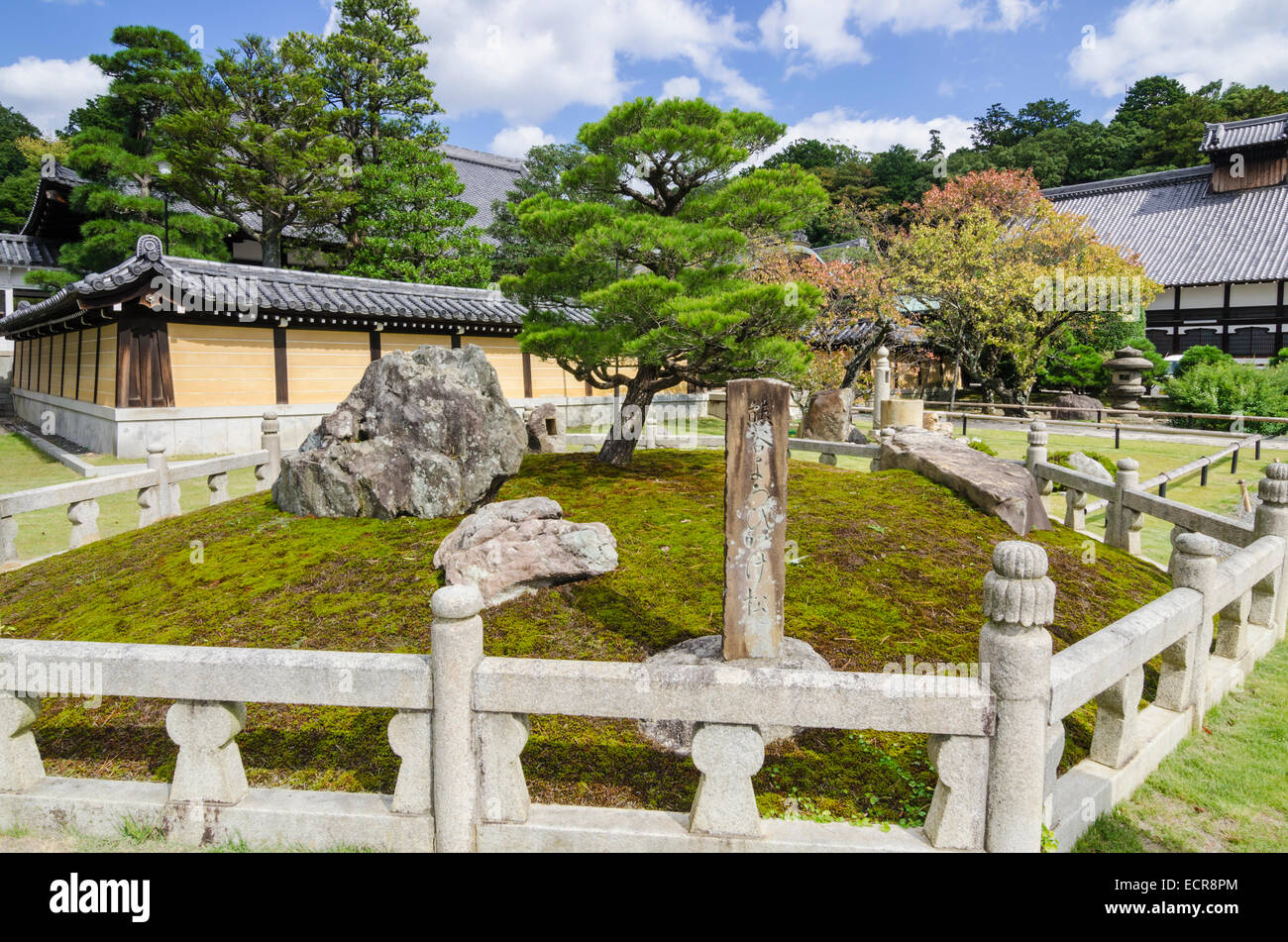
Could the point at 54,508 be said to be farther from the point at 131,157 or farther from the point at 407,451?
the point at 131,157

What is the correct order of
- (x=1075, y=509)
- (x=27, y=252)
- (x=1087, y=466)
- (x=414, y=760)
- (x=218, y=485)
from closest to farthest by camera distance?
1. (x=414, y=760)
2. (x=1075, y=509)
3. (x=218, y=485)
4. (x=1087, y=466)
5. (x=27, y=252)

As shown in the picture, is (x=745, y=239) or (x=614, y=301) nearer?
(x=614, y=301)

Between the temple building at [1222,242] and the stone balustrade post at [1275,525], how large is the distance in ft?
90.2

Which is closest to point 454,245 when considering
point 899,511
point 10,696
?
point 899,511

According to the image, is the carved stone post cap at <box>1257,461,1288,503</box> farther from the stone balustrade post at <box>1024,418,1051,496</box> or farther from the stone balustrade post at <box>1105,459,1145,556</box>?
the stone balustrade post at <box>1024,418,1051,496</box>

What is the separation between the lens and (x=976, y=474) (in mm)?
9164

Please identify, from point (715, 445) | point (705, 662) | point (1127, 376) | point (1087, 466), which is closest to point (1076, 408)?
point (1127, 376)

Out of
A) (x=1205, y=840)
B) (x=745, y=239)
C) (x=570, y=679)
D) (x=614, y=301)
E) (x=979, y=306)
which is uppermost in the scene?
(x=979, y=306)

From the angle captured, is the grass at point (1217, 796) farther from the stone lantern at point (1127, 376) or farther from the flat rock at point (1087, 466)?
the stone lantern at point (1127, 376)

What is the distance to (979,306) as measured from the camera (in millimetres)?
24250

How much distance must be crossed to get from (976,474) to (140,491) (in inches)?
442

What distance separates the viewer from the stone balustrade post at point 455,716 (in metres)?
3.45
